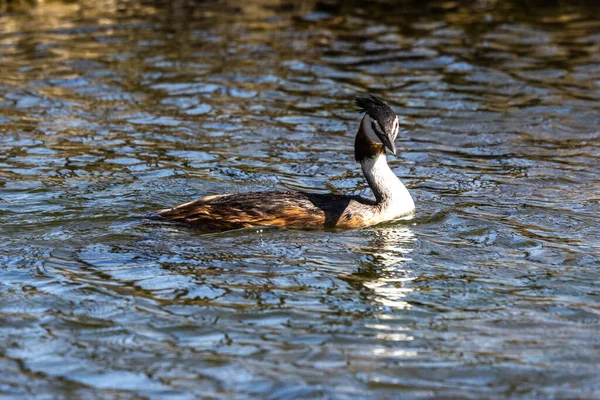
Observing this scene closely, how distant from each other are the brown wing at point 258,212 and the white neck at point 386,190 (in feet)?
1.60

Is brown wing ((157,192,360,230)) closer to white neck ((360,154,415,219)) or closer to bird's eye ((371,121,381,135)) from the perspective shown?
white neck ((360,154,415,219))

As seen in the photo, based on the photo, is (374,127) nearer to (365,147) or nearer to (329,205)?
(365,147)

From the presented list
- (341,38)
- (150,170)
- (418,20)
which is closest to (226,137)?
(150,170)

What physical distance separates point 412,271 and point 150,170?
452cm

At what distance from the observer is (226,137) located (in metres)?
13.5

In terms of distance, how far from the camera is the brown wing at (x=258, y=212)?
9.66 m

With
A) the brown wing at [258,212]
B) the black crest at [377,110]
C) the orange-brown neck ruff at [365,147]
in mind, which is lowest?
the brown wing at [258,212]

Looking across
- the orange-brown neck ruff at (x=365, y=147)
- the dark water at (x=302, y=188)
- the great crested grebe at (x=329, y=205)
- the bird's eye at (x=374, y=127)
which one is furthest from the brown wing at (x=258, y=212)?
the bird's eye at (x=374, y=127)

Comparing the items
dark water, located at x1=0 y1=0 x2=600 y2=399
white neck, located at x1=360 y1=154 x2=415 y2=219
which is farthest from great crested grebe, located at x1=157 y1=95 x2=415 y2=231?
dark water, located at x1=0 y1=0 x2=600 y2=399

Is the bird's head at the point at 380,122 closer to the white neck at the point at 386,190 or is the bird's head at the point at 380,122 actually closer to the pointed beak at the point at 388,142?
the pointed beak at the point at 388,142

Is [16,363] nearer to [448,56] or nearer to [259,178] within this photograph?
[259,178]

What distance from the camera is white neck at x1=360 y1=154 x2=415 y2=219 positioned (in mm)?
10062

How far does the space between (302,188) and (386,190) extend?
158 centimetres

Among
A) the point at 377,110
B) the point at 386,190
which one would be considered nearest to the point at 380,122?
the point at 377,110
